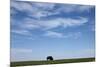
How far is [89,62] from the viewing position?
2.91m

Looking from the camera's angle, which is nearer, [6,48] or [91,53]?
[6,48]

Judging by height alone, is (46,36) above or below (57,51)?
above

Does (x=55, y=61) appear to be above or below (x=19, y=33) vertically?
below

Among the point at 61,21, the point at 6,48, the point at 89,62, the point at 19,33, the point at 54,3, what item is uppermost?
the point at 54,3

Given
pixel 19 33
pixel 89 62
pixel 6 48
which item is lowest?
pixel 89 62

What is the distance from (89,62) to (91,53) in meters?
0.14

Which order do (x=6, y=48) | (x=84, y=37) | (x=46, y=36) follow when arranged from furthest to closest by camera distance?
1. (x=84, y=37)
2. (x=46, y=36)
3. (x=6, y=48)

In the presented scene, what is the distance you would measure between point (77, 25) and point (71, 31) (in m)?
0.13

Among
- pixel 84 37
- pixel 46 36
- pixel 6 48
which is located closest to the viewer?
pixel 6 48

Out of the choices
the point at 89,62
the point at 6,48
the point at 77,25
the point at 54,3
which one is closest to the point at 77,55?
the point at 89,62

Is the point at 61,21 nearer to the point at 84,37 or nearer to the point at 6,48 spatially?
the point at 84,37
